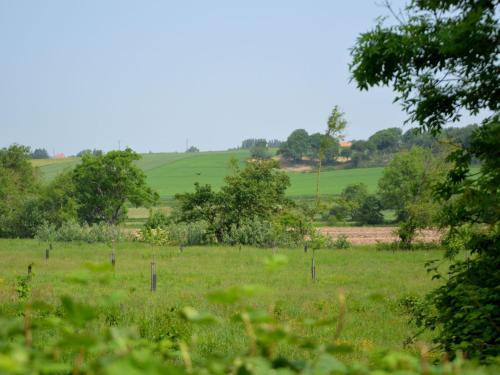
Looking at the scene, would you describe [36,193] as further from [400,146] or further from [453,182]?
[400,146]

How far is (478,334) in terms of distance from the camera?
7.64 metres

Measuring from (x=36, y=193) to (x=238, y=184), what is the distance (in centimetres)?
3067

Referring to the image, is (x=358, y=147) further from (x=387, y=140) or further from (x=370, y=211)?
(x=370, y=211)

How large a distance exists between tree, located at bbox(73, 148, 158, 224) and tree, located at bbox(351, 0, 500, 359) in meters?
51.1

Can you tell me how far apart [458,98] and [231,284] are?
1395 cm

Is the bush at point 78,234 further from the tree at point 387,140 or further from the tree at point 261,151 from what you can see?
the tree at point 387,140

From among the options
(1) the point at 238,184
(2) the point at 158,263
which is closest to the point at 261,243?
(1) the point at 238,184

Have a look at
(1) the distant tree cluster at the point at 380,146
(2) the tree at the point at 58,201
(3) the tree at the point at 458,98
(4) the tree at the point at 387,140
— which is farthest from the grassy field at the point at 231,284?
(4) the tree at the point at 387,140

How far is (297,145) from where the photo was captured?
13375 cm

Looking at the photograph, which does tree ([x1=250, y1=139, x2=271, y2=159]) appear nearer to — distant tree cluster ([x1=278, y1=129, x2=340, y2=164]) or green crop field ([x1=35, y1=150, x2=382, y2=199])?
distant tree cluster ([x1=278, y1=129, x2=340, y2=164])

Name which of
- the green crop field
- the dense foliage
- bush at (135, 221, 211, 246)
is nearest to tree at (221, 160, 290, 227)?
the dense foliage

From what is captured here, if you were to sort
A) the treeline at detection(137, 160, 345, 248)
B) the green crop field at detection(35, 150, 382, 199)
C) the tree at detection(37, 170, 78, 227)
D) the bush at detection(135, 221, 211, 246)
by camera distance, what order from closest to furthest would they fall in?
the treeline at detection(137, 160, 345, 248)
the bush at detection(135, 221, 211, 246)
the tree at detection(37, 170, 78, 227)
the green crop field at detection(35, 150, 382, 199)

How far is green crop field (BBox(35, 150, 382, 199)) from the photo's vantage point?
349ft

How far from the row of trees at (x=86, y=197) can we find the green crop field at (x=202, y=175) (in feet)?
108
